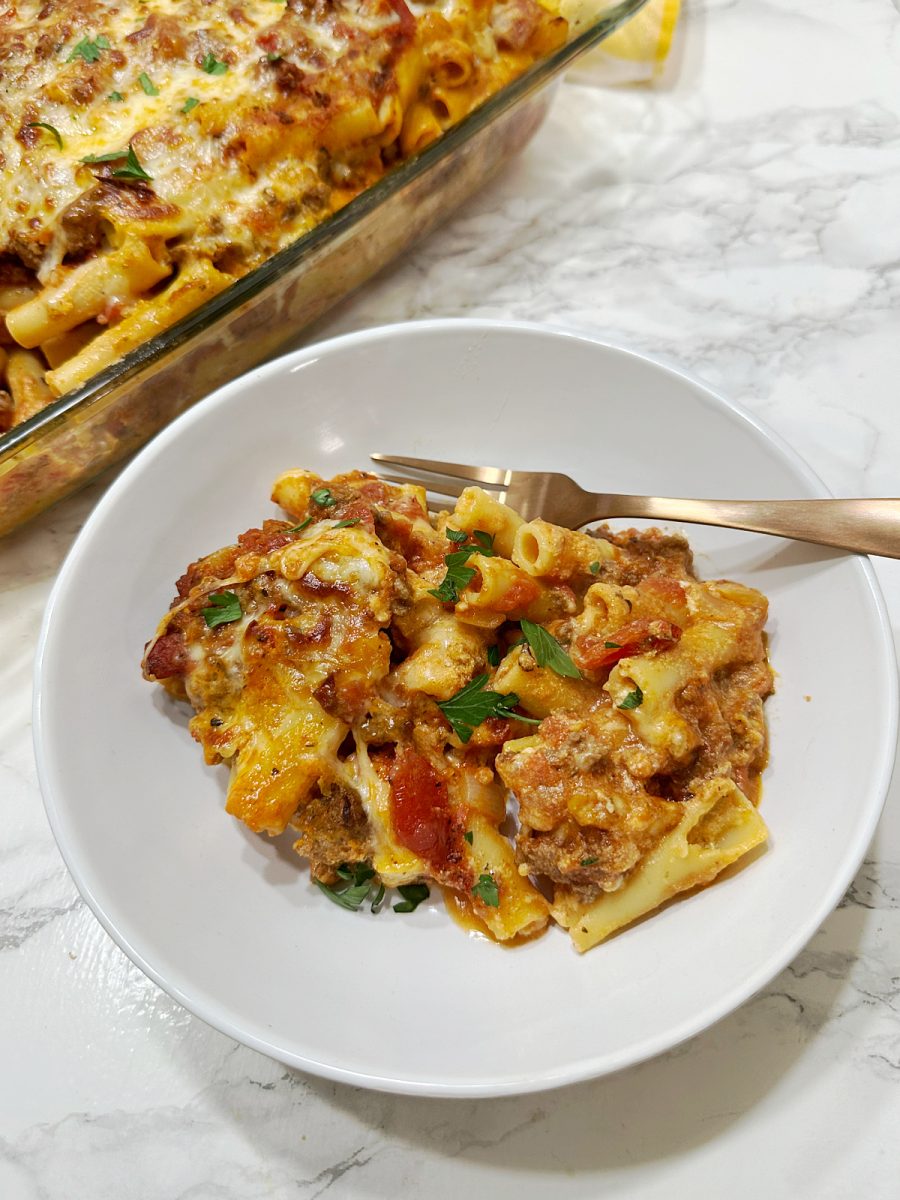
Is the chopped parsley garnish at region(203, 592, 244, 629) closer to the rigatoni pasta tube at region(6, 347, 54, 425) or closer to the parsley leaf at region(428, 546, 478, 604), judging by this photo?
the parsley leaf at region(428, 546, 478, 604)

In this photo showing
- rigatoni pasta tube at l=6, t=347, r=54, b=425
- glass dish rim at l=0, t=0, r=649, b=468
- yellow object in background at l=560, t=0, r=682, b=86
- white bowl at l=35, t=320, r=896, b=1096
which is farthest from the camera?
yellow object in background at l=560, t=0, r=682, b=86

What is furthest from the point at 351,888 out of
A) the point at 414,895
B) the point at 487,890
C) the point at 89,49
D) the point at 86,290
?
the point at 89,49

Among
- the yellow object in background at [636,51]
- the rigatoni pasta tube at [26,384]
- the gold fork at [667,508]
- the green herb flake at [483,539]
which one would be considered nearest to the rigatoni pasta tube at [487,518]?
the green herb flake at [483,539]

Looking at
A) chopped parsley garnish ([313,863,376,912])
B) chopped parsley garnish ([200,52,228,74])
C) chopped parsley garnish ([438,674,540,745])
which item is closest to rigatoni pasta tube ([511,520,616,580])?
chopped parsley garnish ([438,674,540,745])

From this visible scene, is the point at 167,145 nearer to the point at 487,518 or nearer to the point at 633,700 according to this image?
the point at 487,518

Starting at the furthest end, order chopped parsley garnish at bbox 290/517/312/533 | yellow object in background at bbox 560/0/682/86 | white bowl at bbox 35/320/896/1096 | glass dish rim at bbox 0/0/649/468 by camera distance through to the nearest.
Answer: yellow object in background at bbox 560/0/682/86 → glass dish rim at bbox 0/0/649/468 → chopped parsley garnish at bbox 290/517/312/533 → white bowl at bbox 35/320/896/1096

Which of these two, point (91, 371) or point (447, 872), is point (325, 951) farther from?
point (91, 371)

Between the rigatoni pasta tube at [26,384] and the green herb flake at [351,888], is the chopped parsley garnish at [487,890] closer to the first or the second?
the green herb flake at [351,888]
